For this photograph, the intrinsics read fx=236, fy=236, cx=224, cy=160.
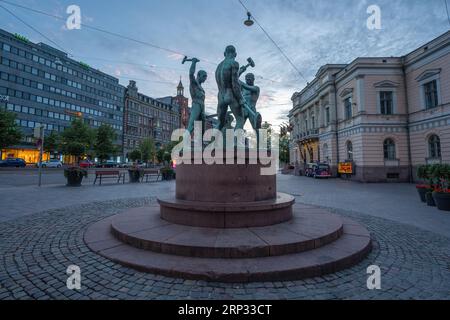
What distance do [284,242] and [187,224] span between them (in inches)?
84.9

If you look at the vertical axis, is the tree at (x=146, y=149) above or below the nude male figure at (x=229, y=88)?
above

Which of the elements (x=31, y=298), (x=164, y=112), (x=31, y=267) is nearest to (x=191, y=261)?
(x=31, y=298)

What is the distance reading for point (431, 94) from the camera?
2125 centimetres

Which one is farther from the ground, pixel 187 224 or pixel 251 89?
pixel 251 89

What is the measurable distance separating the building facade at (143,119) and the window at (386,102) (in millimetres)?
68071

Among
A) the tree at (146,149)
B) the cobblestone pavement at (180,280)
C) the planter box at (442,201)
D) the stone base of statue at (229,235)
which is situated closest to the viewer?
the cobblestone pavement at (180,280)

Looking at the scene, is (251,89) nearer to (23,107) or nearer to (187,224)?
(187,224)

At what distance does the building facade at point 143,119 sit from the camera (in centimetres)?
7650

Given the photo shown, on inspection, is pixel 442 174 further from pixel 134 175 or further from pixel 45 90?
pixel 45 90

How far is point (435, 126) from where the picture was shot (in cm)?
2033

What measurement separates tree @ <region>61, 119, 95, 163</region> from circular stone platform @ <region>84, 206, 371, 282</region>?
44.6 m

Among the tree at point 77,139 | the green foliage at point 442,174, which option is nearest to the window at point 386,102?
the green foliage at point 442,174

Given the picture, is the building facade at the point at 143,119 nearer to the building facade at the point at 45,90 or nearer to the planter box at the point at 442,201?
the building facade at the point at 45,90

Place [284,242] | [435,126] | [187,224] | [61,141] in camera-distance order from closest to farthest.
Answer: [284,242] → [187,224] → [435,126] → [61,141]
